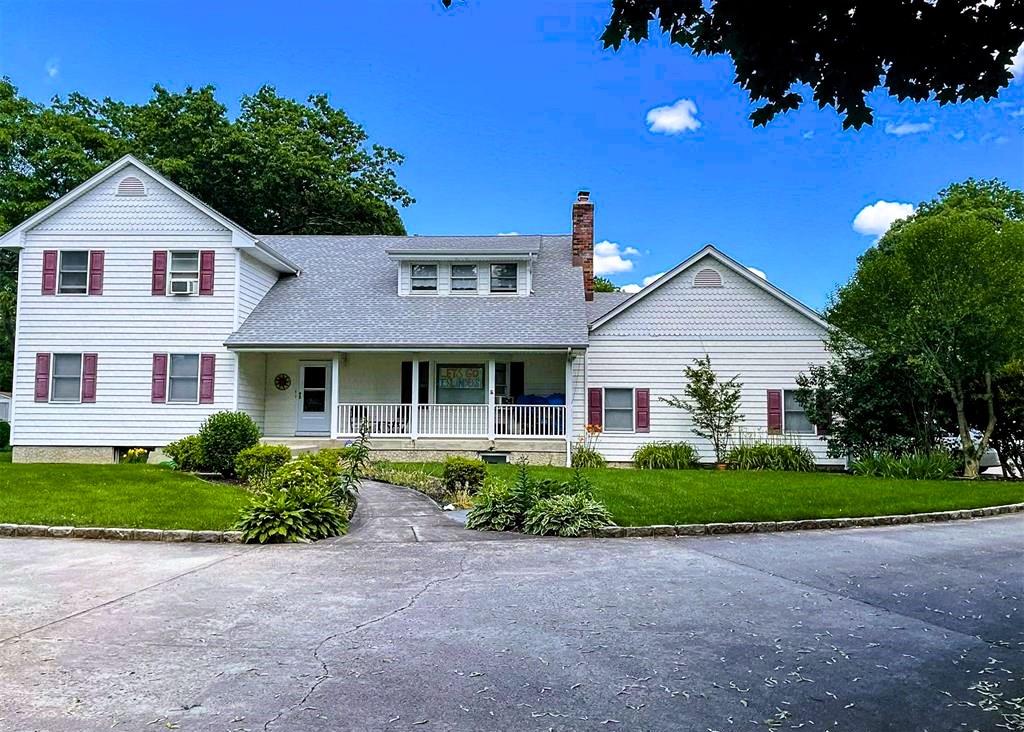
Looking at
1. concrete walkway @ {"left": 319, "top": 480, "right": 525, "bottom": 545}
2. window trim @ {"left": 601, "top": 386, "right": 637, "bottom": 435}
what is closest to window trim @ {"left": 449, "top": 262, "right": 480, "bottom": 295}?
window trim @ {"left": 601, "top": 386, "right": 637, "bottom": 435}

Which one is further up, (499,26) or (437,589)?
(499,26)

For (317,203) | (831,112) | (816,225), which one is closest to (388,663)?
(831,112)

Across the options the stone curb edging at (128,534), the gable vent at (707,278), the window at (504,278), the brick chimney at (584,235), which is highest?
the brick chimney at (584,235)

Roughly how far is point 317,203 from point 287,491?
28.0 metres

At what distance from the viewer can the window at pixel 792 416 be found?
1895 centimetres

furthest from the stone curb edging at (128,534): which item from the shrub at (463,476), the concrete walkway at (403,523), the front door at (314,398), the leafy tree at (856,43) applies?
the front door at (314,398)

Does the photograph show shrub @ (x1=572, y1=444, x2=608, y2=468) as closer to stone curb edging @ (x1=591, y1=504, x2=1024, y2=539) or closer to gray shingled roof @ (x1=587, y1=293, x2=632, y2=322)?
gray shingled roof @ (x1=587, y1=293, x2=632, y2=322)

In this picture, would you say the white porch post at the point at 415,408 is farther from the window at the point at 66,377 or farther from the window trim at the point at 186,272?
the window at the point at 66,377

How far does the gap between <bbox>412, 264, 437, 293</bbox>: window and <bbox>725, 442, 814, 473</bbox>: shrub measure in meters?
10.1

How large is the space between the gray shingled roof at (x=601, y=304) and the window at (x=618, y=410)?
10.7 feet

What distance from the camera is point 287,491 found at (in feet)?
31.4

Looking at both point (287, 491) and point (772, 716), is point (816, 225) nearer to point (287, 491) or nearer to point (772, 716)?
point (287, 491)

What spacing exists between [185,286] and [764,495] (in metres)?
15.8

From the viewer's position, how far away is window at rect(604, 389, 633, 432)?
19.3m
